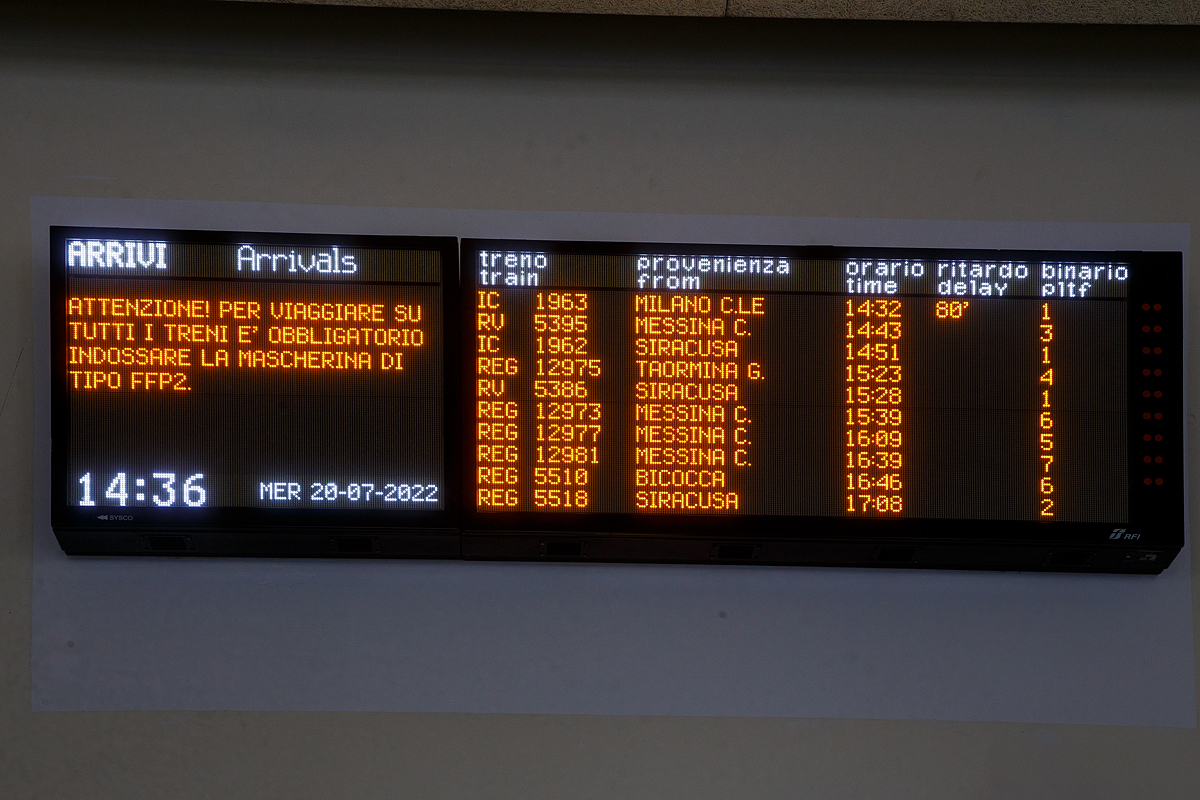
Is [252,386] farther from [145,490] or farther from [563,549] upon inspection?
[563,549]

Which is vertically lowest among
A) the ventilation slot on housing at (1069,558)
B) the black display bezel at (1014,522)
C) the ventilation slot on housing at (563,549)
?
the ventilation slot on housing at (1069,558)

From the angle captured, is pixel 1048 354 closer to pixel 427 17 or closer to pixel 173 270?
pixel 427 17

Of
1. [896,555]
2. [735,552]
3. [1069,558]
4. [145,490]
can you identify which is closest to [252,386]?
[145,490]

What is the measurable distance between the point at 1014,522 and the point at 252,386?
6.81ft

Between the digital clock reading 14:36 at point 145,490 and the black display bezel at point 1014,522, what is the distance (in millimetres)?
730

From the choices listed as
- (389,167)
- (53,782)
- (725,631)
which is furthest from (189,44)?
(725,631)

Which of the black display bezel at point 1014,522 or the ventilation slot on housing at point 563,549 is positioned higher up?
the black display bezel at point 1014,522

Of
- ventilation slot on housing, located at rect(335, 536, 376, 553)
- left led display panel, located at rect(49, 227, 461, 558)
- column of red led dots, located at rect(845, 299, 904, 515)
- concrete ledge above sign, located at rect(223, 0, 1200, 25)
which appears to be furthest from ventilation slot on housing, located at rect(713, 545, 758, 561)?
concrete ledge above sign, located at rect(223, 0, 1200, 25)

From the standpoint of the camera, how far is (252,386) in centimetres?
217

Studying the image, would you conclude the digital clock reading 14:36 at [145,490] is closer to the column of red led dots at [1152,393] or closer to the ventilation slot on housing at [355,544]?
the ventilation slot on housing at [355,544]

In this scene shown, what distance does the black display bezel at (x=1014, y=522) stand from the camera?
219 cm

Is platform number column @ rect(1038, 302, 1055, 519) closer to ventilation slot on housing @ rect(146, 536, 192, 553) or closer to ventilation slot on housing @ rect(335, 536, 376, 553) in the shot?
ventilation slot on housing @ rect(335, 536, 376, 553)

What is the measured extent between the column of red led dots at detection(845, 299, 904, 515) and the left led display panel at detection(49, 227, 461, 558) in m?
1.07

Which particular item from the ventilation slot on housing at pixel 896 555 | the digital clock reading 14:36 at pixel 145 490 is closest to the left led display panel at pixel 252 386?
the digital clock reading 14:36 at pixel 145 490
